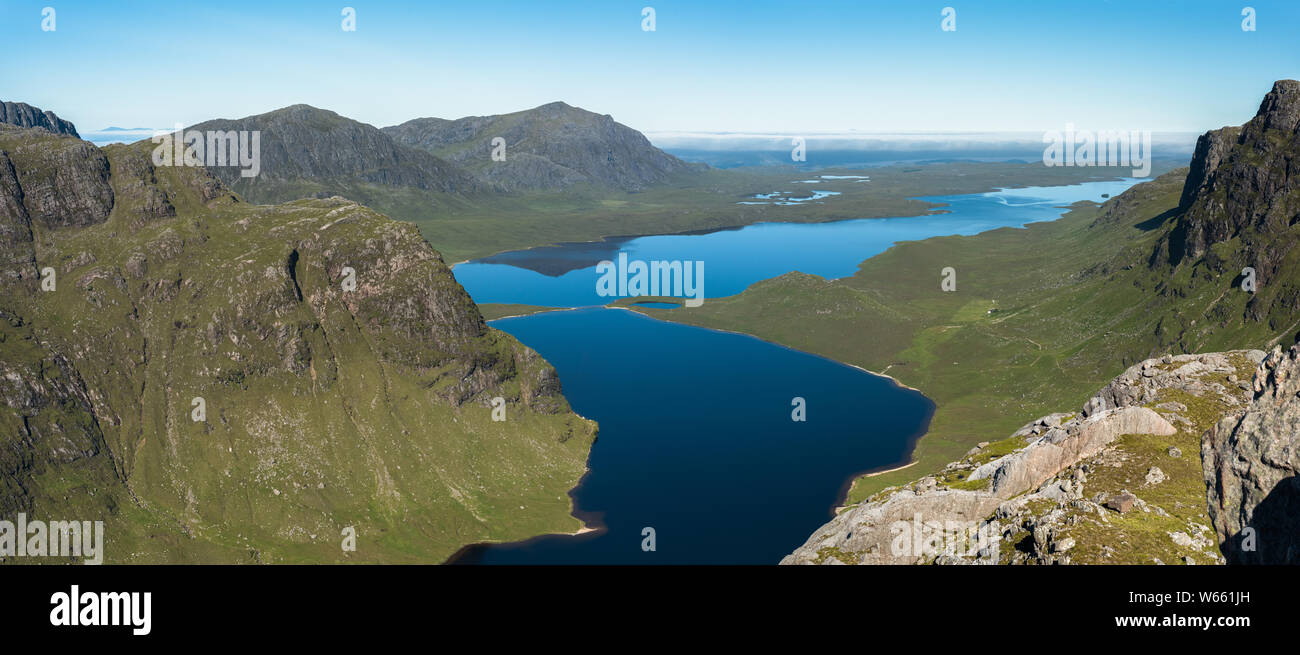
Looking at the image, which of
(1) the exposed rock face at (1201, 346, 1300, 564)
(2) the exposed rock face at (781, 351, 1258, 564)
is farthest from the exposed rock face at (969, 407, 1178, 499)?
(1) the exposed rock face at (1201, 346, 1300, 564)

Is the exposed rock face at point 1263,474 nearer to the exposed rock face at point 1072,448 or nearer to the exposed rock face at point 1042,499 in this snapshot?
the exposed rock face at point 1042,499

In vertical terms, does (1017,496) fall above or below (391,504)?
above

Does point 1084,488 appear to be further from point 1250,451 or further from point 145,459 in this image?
point 145,459

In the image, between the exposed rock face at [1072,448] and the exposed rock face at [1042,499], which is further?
the exposed rock face at [1072,448]

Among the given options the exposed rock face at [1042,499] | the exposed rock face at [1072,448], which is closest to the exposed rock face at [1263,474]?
the exposed rock face at [1042,499]
